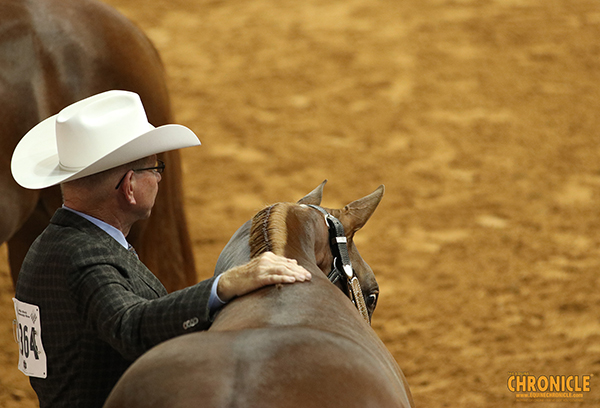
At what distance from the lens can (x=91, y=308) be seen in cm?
182

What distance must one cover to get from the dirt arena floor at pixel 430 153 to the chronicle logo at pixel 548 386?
49 mm

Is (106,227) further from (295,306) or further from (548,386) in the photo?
(548,386)

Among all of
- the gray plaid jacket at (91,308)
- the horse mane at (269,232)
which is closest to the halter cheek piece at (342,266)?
the horse mane at (269,232)

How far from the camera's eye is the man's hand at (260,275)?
170 centimetres

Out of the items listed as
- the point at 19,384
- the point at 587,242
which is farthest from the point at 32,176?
the point at 587,242

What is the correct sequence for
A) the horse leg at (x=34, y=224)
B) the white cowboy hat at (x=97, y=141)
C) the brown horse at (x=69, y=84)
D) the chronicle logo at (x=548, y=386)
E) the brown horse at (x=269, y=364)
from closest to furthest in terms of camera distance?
the brown horse at (x=269, y=364) < the white cowboy hat at (x=97, y=141) < the brown horse at (x=69, y=84) < the horse leg at (x=34, y=224) < the chronicle logo at (x=548, y=386)

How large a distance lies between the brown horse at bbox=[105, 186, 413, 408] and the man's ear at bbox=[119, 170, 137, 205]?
499mm

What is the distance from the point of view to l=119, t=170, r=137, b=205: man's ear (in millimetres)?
2039

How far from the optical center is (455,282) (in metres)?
5.64

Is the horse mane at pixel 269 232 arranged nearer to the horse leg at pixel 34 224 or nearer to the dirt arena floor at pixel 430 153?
the horse leg at pixel 34 224

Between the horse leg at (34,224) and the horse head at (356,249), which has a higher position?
the horse head at (356,249)

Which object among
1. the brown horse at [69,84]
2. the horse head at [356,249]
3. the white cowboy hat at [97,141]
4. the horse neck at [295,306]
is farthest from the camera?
the brown horse at [69,84]

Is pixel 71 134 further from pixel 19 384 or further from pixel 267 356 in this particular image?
pixel 19 384

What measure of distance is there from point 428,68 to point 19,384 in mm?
5930
